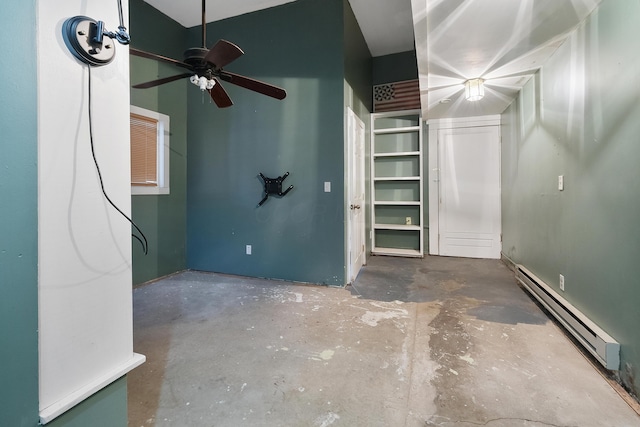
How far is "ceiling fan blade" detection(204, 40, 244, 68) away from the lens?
1.67m

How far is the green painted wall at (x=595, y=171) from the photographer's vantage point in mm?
1574

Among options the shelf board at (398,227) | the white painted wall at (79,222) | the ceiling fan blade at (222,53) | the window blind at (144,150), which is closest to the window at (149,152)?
the window blind at (144,150)

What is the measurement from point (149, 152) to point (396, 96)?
12.4 feet

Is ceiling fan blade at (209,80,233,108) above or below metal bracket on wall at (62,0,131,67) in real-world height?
above

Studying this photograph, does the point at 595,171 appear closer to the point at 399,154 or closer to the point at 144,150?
the point at 399,154

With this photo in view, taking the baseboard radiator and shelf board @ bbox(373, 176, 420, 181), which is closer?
the baseboard radiator

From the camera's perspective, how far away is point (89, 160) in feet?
2.92

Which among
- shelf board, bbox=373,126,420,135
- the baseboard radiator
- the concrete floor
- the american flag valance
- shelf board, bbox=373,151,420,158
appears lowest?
the concrete floor

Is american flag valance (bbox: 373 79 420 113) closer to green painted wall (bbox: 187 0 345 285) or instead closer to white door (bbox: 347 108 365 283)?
white door (bbox: 347 108 365 283)

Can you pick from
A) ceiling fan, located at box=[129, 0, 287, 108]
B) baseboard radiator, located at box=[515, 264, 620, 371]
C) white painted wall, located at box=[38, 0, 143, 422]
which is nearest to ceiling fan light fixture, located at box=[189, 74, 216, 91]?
ceiling fan, located at box=[129, 0, 287, 108]

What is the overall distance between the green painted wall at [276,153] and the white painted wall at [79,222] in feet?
8.07

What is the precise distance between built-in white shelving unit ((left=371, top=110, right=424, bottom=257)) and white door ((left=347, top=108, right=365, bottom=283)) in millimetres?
796

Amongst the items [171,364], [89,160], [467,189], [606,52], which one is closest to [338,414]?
[171,364]

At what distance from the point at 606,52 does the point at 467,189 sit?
9.85 feet
